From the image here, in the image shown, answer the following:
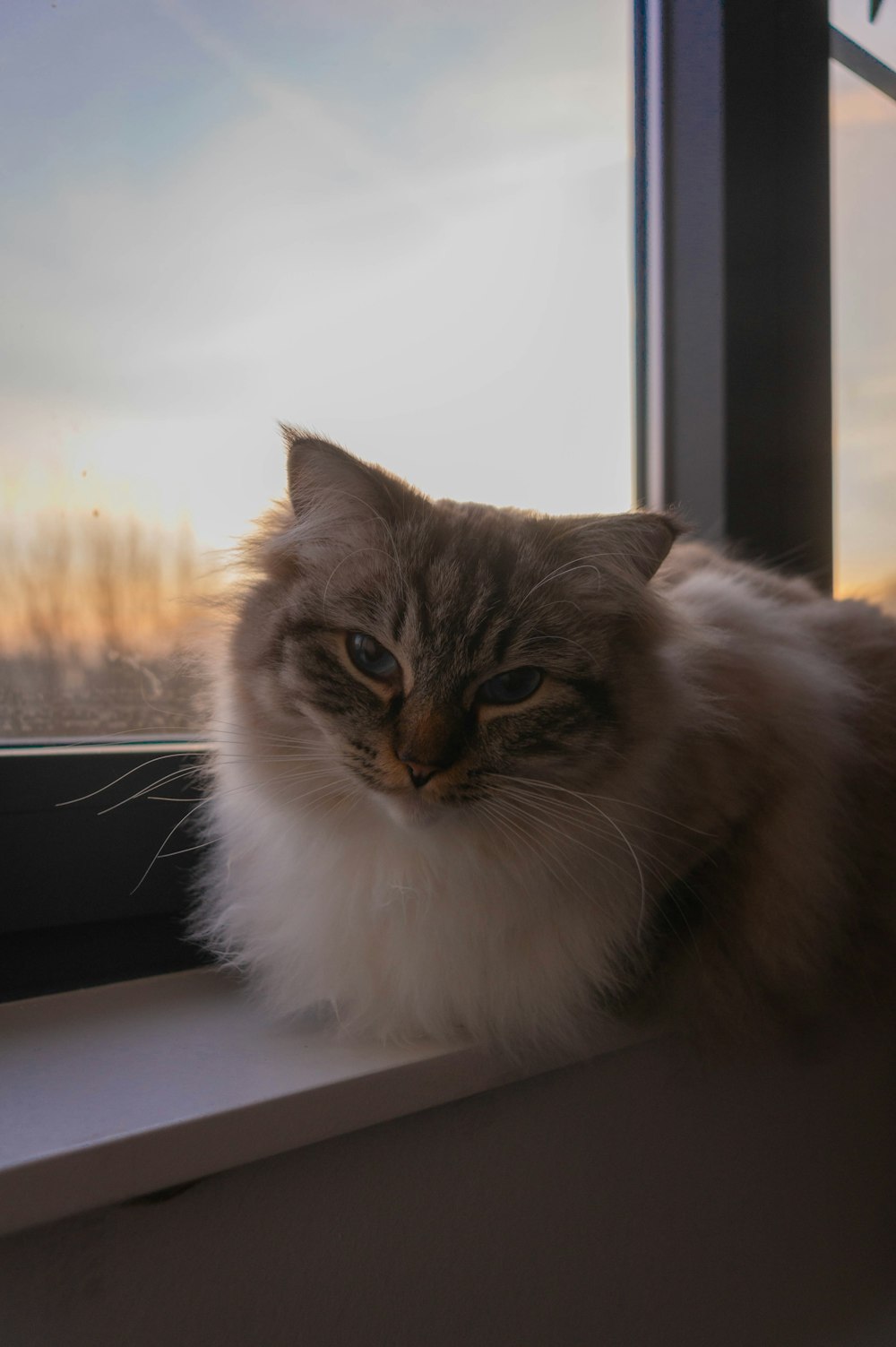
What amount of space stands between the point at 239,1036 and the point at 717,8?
193cm

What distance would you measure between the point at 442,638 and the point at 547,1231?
0.66 m

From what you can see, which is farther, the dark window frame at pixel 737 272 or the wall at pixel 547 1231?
the dark window frame at pixel 737 272

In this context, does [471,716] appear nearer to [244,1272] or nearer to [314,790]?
[314,790]

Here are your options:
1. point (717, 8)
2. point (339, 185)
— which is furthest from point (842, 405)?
point (339, 185)

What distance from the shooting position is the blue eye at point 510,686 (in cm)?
98

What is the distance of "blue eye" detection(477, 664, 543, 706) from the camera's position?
3.21 feet

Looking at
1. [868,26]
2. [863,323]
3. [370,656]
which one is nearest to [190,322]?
[370,656]

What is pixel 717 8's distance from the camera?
1695mm

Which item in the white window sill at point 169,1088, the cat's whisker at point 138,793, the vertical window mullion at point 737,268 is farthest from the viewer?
the vertical window mullion at point 737,268

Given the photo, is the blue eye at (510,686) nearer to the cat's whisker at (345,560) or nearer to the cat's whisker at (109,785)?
the cat's whisker at (345,560)

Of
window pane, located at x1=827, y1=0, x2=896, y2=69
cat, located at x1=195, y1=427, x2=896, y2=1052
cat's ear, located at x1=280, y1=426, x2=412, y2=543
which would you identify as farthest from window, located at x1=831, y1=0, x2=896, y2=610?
cat's ear, located at x1=280, y1=426, x2=412, y2=543

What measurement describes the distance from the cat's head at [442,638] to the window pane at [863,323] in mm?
1123

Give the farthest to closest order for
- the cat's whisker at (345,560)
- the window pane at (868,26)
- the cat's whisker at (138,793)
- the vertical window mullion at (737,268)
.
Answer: the window pane at (868,26)
the vertical window mullion at (737,268)
the cat's whisker at (138,793)
the cat's whisker at (345,560)

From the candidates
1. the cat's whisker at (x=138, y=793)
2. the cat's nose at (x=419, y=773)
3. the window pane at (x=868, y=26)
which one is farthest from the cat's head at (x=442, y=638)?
the window pane at (x=868, y=26)
